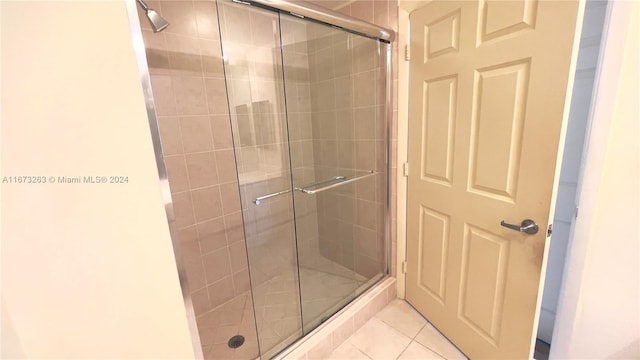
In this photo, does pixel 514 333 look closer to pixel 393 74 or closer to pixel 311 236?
pixel 311 236

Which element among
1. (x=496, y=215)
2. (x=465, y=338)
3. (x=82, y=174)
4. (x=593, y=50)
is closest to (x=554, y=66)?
(x=593, y=50)

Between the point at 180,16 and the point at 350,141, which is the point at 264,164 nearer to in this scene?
the point at 350,141

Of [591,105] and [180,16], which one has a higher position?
[180,16]

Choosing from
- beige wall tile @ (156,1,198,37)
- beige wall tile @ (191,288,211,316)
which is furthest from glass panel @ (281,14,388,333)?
beige wall tile @ (191,288,211,316)

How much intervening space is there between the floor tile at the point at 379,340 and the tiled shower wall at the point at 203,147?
→ 505 millimetres

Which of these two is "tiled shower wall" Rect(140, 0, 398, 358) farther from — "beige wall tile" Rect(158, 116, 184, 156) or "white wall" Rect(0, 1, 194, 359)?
"white wall" Rect(0, 1, 194, 359)

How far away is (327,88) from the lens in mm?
1663

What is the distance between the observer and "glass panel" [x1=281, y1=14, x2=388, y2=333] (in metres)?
1.52

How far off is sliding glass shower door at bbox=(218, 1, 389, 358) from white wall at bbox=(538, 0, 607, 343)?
91 centimetres

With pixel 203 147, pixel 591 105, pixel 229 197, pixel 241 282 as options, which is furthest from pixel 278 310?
pixel 591 105

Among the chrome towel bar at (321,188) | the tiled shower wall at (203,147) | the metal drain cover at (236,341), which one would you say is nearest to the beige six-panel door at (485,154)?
the tiled shower wall at (203,147)

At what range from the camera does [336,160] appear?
1.75 m

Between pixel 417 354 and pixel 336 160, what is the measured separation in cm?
127

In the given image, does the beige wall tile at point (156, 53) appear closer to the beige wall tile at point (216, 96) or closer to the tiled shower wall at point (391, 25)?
the beige wall tile at point (216, 96)
